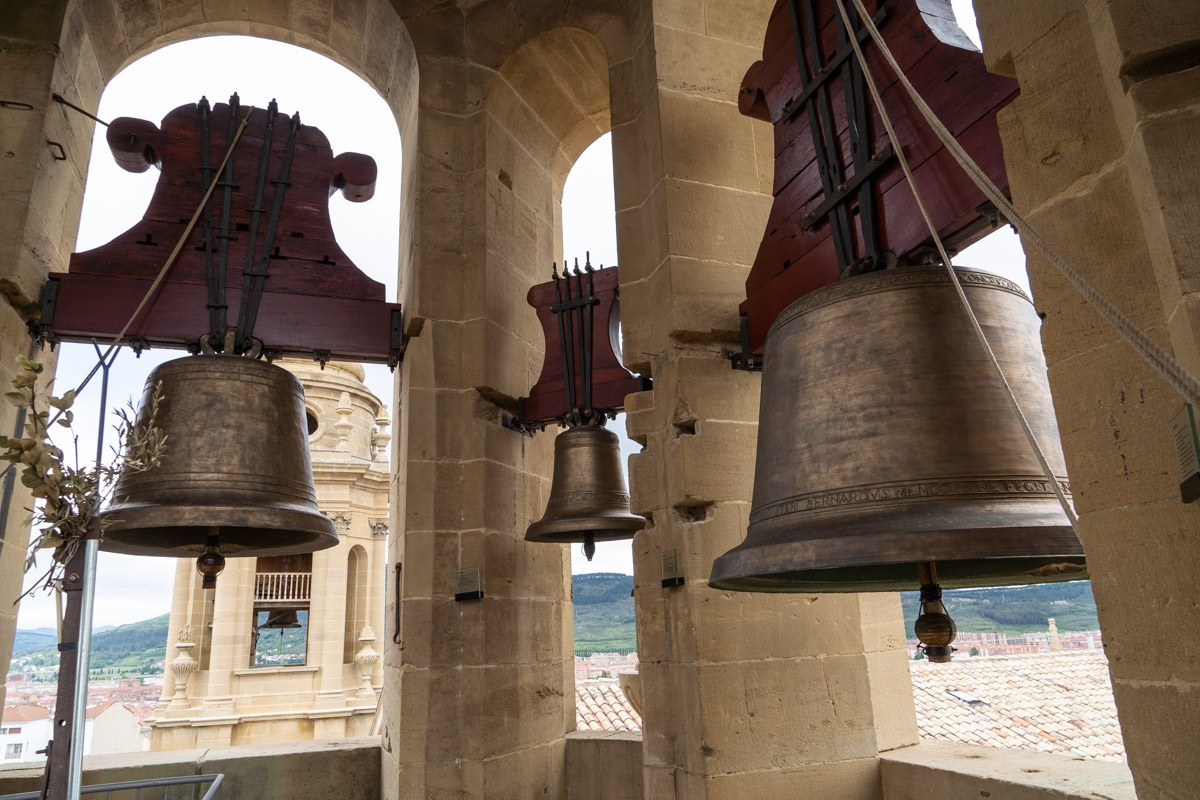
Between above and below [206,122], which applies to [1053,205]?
below

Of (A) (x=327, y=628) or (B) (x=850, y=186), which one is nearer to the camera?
(B) (x=850, y=186)

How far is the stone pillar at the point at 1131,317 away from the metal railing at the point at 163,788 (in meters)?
3.03

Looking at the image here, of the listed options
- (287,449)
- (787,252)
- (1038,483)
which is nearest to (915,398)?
(1038,483)

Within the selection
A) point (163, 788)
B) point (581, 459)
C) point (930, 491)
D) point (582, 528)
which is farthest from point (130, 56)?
point (930, 491)

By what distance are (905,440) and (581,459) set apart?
2.53 metres

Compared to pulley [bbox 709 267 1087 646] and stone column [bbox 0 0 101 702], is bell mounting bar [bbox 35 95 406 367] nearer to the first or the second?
stone column [bbox 0 0 101 702]

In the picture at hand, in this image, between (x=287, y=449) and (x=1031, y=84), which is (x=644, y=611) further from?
(x=1031, y=84)

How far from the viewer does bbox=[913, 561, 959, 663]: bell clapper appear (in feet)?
5.41

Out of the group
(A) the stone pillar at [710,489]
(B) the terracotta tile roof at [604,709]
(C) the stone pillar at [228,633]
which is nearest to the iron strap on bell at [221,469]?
(A) the stone pillar at [710,489]

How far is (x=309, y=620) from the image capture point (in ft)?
54.2

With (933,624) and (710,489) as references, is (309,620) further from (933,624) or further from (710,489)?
(933,624)

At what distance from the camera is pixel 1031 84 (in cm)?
161

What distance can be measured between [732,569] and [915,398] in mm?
526

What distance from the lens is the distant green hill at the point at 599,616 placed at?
5.45 m
